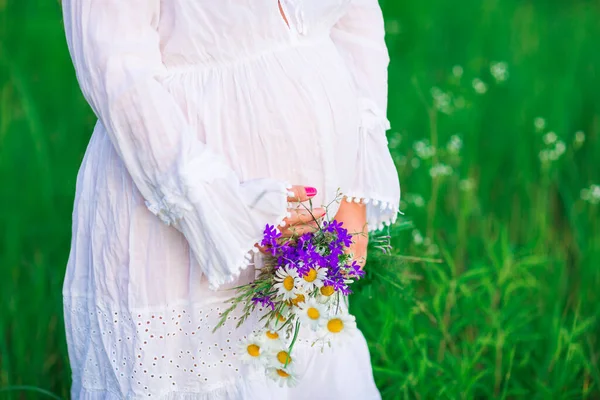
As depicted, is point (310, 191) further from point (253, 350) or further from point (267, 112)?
point (253, 350)

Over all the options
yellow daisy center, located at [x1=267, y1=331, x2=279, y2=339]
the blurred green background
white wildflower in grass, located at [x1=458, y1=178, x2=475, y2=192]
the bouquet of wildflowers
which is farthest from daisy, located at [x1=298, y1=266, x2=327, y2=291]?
white wildflower in grass, located at [x1=458, y1=178, x2=475, y2=192]

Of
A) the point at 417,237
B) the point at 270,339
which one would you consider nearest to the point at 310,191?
the point at 270,339

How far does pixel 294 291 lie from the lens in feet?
4.06

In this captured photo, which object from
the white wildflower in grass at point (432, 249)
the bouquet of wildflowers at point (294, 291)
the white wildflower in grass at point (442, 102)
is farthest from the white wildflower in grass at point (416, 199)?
the bouquet of wildflowers at point (294, 291)

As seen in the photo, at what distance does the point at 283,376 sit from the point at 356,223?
0.36m

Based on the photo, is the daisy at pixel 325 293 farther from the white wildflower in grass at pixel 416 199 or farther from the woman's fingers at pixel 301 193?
the white wildflower in grass at pixel 416 199

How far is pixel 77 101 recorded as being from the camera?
3338 millimetres

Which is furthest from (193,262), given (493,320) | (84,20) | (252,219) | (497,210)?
(497,210)

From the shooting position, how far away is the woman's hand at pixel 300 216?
4.23 ft

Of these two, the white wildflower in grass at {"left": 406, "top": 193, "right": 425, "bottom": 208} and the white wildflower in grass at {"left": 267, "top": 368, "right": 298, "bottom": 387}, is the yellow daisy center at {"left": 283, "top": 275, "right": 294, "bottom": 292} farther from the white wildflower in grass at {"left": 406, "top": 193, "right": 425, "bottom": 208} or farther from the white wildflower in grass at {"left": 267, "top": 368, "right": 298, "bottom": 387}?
the white wildflower in grass at {"left": 406, "top": 193, "right": 425, "bottom": 208}

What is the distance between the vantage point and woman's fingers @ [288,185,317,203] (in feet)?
4.20

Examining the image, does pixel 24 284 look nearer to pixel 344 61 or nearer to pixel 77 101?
pixel 77 101

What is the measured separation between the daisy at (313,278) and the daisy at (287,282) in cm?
1

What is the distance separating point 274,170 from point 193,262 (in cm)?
20
